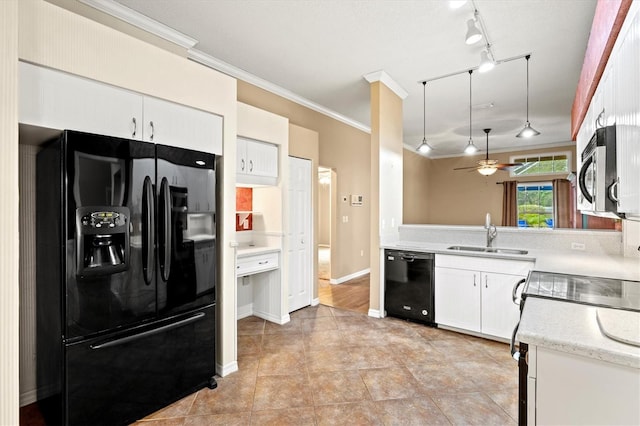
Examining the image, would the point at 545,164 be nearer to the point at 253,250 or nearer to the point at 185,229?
the point at 253,250

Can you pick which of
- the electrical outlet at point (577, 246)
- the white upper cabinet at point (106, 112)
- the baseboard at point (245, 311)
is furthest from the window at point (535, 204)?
the white upper cabinet at point (106, 112)

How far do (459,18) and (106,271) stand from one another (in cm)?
334

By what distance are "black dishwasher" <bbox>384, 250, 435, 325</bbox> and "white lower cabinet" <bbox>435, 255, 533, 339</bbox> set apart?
0.30ft

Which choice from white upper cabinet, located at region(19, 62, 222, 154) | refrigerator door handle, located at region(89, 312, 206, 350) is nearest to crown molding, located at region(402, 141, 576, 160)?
white upper cabinet, located at region(19, 62, 222, 154)

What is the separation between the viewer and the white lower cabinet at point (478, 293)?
3150 mm

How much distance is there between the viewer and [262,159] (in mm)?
3475

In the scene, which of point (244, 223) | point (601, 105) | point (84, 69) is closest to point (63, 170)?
point (84, 69)

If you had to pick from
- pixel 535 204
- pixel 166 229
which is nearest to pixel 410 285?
pixel 166 229

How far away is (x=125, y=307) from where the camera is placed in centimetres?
193

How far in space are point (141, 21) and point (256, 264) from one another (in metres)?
2.46

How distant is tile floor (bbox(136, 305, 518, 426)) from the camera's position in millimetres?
2088

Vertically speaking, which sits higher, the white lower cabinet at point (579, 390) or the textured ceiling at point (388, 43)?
the textured ceiling at point (388, 43)

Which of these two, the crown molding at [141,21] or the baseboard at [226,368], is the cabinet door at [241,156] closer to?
the crown molding at [141,21]

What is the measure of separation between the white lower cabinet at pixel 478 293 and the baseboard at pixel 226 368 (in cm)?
227
